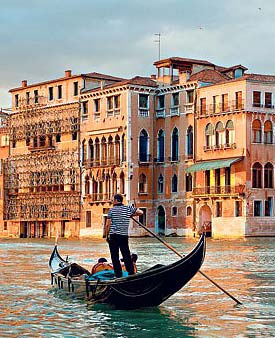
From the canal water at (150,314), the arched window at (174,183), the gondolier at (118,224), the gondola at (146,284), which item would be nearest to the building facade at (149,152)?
the arched window at (174,183)

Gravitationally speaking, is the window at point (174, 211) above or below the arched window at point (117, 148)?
below

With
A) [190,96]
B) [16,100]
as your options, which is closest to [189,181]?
[190,96]

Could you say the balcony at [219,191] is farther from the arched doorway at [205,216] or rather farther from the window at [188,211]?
the window at [188,211]

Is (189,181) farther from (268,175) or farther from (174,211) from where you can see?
(268,175)

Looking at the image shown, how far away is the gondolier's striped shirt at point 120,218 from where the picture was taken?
11.1 m

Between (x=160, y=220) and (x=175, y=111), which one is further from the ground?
(x=175, y=111)

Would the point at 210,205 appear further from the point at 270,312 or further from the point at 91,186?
the point at 270,312

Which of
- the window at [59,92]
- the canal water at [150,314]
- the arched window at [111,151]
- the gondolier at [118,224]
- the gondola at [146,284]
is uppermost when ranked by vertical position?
the window at [59,92]

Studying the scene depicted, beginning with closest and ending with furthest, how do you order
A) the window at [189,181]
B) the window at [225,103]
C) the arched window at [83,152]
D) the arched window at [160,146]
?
the window at [225,103], the window at [189,181], the arched window at [160,146], the arched window at [83,152]

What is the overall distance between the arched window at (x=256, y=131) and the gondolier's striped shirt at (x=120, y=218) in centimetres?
3030

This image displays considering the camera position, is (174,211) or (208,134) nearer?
(208,134)

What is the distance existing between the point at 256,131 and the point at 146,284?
3091 cm

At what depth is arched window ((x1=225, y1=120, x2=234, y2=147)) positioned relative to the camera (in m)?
41.4

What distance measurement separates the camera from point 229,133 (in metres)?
41.7
